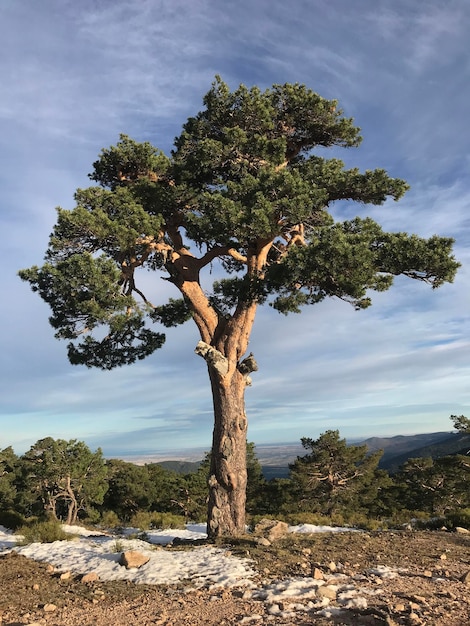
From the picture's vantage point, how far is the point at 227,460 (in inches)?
368

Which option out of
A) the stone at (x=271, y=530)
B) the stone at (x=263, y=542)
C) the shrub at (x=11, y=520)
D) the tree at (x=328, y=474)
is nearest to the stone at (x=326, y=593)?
the stone at (x=263, y=542)

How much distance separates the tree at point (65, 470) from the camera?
81.8 ft

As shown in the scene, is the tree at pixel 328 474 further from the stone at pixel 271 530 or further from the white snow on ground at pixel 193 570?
the white snow on ground at pixel 193 570

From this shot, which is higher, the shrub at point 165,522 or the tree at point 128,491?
the shrub at point 165,522

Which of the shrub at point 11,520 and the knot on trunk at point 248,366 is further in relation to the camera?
the shrub at point 11,520

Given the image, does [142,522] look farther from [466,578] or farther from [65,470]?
[65,470]

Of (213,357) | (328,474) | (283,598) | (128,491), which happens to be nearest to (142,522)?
(213,357)

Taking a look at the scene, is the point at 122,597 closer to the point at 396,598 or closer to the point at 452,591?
the point at 396,598

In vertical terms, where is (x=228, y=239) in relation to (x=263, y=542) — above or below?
above

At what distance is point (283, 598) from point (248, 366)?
5.65 meters

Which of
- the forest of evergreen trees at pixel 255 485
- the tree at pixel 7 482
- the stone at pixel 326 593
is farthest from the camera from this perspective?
the tree at pixel 7 482

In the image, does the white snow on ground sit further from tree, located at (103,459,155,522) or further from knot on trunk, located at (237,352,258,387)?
tree, located at (103,459,155,522)

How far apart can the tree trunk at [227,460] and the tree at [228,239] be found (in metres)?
0.02

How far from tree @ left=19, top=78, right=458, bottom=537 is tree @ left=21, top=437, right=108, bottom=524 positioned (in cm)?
1662
